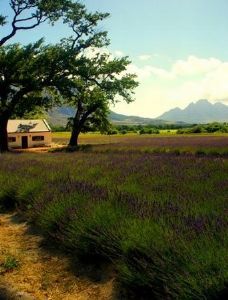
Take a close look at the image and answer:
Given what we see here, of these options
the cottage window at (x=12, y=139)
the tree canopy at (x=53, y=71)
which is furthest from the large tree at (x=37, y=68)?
the cottage window at (x=12, y=139)

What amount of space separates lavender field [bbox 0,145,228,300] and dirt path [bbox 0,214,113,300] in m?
0.24

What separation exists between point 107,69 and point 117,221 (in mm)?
30686

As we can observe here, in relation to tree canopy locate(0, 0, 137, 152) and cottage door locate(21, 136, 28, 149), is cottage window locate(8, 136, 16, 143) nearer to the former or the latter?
cottage door locate(21, 136, 28, 149)

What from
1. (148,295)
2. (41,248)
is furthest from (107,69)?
(148,295)

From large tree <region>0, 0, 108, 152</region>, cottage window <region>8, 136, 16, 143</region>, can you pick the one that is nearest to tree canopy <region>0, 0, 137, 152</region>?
large tree <region>0, 0, 108, 152</region>

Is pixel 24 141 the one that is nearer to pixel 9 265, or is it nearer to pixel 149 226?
pixel 9 265

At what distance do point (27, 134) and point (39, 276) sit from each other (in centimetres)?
5043

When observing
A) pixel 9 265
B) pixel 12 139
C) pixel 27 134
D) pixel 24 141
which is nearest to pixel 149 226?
pixel 9 265

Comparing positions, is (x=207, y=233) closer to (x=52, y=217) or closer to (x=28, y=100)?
(x=52, y=217)

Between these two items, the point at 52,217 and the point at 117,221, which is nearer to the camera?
the point at 117,221

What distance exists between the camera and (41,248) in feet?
20.2

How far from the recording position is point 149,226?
450 centimetres

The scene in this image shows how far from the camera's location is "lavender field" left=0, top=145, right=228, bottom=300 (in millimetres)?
3504

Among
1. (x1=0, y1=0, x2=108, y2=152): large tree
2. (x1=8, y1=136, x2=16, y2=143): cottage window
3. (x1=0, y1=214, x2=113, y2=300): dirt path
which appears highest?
(x1=0, y1=0, x2=108, y2=152): large tree
